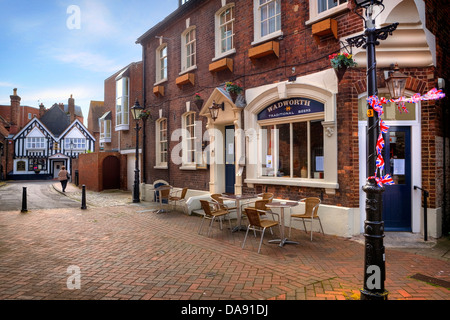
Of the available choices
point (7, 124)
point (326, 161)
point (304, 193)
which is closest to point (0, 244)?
point (304, 193)

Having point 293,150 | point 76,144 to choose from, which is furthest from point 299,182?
point 76,144

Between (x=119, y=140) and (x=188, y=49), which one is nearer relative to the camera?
(x=188, y=49)

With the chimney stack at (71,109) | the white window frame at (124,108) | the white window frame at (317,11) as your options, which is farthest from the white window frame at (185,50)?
the chimney stack at (71,109)

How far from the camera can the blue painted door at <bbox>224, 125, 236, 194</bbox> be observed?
1091 centimetres

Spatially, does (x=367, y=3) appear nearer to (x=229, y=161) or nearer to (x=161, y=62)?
(x=229, y=161)

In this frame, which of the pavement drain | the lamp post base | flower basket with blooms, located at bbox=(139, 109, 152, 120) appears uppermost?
flower basket with blooms, located at bbox=(139, 109, 152, 120)

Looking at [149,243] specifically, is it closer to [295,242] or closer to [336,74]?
[295,242]

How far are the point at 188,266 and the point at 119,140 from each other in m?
16.9

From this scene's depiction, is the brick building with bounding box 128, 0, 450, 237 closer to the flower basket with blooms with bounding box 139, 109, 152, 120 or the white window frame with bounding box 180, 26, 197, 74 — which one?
the white window frame with bounding box 180, 26, 197, 74

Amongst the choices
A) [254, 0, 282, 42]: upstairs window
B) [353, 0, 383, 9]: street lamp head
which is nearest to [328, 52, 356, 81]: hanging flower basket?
[254, 0, 282, 42]: upstairs window

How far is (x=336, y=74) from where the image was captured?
7.41 m

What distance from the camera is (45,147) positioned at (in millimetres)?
41875

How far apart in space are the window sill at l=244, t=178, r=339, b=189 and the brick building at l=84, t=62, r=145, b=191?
1093 cm

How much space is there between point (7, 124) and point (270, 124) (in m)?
46.7
